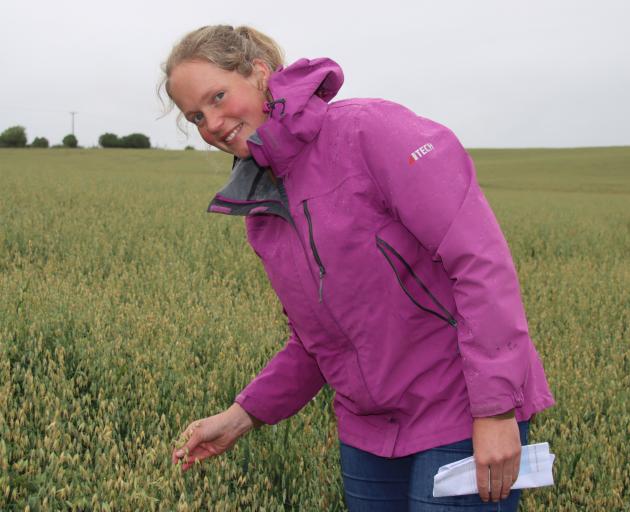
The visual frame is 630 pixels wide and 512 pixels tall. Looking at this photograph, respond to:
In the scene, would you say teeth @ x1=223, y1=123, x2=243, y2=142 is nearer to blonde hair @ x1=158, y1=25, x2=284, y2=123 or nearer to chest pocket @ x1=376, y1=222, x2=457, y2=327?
blonde hair @ x1=158, y1=25, x2=284, y2=123

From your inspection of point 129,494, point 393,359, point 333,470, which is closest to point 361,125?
point 393,359

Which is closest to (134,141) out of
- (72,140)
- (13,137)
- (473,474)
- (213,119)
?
(72,140)

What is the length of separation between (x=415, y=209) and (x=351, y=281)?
30 cm

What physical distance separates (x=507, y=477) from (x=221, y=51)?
152 cm

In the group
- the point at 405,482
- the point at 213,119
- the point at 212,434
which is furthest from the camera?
the point at 212,434

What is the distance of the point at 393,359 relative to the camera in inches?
82.7

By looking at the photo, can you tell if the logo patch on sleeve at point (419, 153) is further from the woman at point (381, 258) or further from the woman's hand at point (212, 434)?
the woman's hand at point (212, 434)

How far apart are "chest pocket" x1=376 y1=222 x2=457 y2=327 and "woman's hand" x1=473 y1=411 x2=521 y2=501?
0.30 m

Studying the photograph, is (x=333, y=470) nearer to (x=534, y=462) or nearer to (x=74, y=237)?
(x=534, y=462)

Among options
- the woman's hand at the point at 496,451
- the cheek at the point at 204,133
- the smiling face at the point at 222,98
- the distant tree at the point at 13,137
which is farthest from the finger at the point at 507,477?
the distant tree at the point at 13,137

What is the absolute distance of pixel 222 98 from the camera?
7.23ft

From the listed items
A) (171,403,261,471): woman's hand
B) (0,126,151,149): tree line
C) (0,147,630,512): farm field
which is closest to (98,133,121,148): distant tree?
(0,126,151,149): tree line

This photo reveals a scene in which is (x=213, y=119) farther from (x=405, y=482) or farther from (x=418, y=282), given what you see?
(x=405, y=482)

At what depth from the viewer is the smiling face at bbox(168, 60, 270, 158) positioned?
2.19 metres
